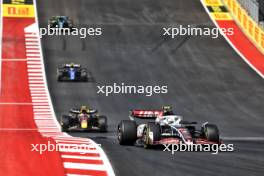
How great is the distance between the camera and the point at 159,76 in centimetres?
4359

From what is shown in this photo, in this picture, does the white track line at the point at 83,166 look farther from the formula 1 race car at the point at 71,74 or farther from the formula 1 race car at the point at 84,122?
the formula 1 race car at the point at 71,74

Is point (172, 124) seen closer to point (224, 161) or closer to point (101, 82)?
point (224, 161)

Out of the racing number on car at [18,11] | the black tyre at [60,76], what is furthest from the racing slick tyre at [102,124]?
the racing number on car at [18,11]

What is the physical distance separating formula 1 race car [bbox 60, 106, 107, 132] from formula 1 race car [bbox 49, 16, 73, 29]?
23124mm

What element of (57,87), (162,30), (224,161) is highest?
(162,30)

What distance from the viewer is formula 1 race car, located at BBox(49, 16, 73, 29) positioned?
171 feet

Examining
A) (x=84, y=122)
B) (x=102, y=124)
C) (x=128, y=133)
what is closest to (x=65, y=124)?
(x=84, y=122)

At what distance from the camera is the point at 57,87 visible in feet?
134

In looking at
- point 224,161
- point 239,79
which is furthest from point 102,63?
point 224,161

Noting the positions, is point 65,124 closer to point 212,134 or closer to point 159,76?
point 212,134

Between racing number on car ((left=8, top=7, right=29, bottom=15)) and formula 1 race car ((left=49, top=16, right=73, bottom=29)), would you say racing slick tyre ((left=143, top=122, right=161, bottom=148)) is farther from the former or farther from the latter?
racing number on car ((left=8, top=7, right=29, bottom=15))

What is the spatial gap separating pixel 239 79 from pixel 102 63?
7975 millimetres

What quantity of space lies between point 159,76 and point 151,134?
69.3 feet

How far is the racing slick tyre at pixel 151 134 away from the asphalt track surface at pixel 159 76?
32 cm
